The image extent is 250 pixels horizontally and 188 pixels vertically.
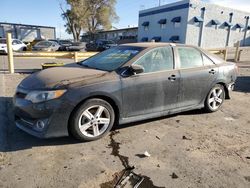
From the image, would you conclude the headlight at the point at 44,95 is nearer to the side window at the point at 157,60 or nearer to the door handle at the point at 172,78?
the side window at the point at 157,60

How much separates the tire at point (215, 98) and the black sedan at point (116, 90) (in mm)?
24

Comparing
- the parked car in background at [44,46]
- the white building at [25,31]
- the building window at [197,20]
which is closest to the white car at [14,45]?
the parked car in background at [44,46]

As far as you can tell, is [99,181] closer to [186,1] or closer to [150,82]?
[150,82]

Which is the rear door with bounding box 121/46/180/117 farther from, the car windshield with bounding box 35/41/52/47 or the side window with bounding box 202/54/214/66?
the car windshield with bounding box 35/41/52/47

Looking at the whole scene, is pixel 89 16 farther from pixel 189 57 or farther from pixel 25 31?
pixel 189 57

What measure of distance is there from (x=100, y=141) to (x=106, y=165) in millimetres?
739

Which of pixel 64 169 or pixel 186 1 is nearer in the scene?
pixel 64 169

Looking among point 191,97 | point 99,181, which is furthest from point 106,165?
point 191,97

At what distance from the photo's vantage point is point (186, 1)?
34.2m

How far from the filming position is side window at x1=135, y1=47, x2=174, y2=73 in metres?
4.43

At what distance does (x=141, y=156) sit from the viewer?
3574mm

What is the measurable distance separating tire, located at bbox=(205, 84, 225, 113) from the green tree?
4357 cm

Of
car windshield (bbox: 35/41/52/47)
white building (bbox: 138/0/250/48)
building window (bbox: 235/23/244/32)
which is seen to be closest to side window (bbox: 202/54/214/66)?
car windshield (bbox: 35/41/52/47)

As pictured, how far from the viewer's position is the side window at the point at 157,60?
443cm
